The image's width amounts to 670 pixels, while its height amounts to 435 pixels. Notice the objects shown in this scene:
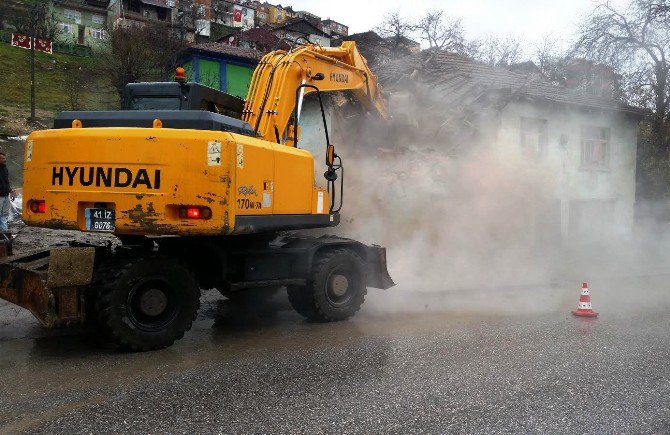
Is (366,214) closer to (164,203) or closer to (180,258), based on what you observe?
(180,258)

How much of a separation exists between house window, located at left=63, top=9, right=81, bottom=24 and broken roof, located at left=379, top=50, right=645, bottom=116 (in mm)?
56325

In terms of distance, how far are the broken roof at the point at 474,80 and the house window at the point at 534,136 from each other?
731mm

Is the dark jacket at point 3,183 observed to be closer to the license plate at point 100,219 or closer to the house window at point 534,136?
the license plate at point 100,219

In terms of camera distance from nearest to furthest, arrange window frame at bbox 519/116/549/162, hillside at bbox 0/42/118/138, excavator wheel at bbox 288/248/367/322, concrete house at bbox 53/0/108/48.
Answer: excavator wheel at bbox 288/248/367/322
window frame at bbox 519/116/549/162
hillside at bbox 0/42/118/138
concrete house at bbox 53/0/108/48

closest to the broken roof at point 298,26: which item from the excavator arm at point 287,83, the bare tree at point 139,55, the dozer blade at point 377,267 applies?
the bare tree at point 139,55

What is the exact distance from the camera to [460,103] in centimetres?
1395

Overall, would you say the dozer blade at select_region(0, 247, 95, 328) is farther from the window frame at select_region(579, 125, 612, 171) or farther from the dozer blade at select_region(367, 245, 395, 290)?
the window frame at select_region(579, 125, 612, 171)

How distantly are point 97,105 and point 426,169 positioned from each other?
88.2ft

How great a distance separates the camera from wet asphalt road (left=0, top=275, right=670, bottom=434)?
13.0ft

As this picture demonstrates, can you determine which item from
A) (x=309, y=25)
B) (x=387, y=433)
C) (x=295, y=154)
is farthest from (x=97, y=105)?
(x=309, y=25)

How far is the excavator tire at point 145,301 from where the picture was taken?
5.29 metres

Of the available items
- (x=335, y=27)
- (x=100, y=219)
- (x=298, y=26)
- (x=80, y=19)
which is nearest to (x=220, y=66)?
(x=100, y=219)

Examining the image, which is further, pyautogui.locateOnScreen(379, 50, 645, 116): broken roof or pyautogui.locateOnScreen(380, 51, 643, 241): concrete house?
pyautogui.locateOnScreen(379, 50, 645, 116): broken roof

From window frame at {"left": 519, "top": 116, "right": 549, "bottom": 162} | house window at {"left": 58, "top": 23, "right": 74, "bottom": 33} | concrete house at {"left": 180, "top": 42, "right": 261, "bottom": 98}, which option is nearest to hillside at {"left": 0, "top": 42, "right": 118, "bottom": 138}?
concrete house at {"left": 180, "top": 42, "right": 261, "bottom": 98}
